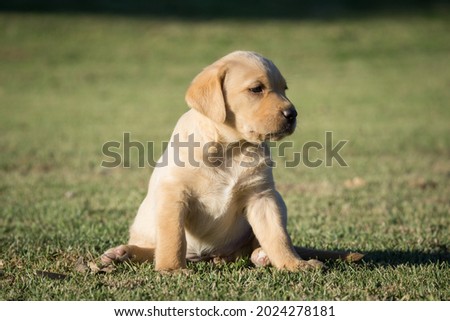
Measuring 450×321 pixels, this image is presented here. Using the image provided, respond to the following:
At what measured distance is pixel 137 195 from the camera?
7551mm

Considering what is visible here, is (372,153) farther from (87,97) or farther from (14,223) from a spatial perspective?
(87,97)

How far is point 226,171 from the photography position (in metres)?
4.25

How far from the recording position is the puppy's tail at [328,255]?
14.4ft

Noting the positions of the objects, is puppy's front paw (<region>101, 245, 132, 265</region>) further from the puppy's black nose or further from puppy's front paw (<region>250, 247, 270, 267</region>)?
the puppy's black nose

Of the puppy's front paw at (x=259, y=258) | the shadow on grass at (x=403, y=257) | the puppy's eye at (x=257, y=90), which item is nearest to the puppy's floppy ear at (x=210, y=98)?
the puppy's eye at (x=257, y=90)

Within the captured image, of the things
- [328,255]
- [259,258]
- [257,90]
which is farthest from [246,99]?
[328,255]

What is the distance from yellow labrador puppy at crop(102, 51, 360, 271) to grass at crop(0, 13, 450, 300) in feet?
0.65

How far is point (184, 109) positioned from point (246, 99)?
11.9 metres

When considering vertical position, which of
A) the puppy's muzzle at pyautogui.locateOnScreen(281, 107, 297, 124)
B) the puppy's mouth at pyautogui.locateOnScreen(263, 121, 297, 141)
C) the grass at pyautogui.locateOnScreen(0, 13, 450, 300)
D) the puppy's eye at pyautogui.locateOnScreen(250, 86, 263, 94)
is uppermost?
the puppy's eye at pyautogui.locateOnScreen(250, 86, 263, 94)

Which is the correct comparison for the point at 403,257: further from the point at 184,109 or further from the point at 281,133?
the point at 184,109

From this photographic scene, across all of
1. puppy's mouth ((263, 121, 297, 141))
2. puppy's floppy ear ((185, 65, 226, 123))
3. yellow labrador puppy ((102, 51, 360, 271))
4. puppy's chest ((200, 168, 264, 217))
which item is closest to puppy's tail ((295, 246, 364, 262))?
yellow labrador puppy ((102, 51, 360, 271))

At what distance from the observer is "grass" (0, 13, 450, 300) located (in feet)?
13.2

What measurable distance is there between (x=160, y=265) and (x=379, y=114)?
11438mm

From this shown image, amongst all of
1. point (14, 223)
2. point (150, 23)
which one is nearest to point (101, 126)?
point (14, 223)
